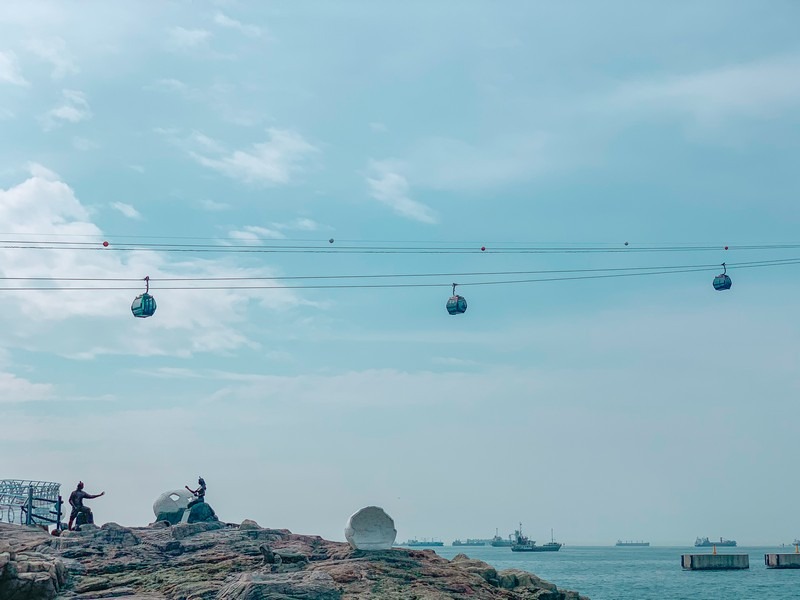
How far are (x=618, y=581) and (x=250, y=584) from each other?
12460 cm

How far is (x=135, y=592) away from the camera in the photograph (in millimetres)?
36906

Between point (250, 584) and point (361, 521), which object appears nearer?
point (250, 584)

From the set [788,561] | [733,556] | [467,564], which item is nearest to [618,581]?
[733,556]

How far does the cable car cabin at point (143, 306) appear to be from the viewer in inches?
1586

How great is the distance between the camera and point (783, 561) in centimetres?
16975

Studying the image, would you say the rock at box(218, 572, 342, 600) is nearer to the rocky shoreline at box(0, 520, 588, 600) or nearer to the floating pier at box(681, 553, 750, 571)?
the rocky shoreline at box(0, 520, 588, 600)

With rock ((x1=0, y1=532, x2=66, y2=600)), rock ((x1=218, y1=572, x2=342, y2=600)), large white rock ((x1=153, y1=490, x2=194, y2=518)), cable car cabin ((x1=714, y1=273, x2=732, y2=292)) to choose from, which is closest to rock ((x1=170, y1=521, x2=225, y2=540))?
large white rock ((x1=153, y1=490, x2=194, y2=518))

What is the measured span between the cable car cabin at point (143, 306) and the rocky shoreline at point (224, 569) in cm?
1098

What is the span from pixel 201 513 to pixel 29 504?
10.4 m

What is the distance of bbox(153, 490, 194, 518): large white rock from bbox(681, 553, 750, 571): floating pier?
Result: 13083 cm

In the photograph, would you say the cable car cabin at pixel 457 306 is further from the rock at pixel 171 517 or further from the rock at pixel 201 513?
the rock at pixel 171 517

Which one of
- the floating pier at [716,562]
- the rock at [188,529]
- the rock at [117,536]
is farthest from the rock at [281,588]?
the floating pier at [716,562]

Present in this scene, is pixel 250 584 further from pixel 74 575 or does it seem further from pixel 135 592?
pixel 74 575

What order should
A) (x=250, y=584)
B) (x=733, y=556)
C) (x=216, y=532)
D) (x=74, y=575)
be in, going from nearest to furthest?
1. (x=250, y=584)
2. (x=74, y=575)
3. (x=216, y=532)
4. (x=733, y=556)
